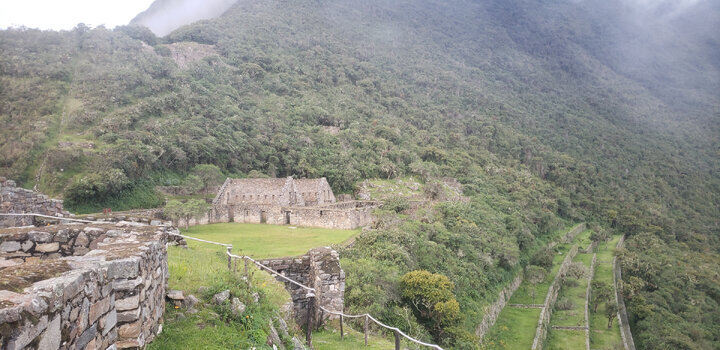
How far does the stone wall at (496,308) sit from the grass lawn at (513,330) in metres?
0.46

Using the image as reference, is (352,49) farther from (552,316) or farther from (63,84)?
(552,316)

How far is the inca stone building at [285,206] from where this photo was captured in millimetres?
30469

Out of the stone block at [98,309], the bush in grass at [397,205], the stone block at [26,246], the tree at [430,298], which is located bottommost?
the tree at [430,298]

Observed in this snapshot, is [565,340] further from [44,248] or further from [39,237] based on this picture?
[39,237]

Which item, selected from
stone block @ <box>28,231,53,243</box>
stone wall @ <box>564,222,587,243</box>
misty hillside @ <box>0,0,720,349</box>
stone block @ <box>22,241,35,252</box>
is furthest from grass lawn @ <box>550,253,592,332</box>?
stone block @ <box>22,241,35,252</box>

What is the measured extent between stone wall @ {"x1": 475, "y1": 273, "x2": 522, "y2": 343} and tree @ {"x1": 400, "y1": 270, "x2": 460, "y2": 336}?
680 centimetres

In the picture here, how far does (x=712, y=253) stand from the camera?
68.4 m

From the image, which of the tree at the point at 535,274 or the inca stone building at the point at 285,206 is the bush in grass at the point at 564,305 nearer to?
the tree at the point at 535,274

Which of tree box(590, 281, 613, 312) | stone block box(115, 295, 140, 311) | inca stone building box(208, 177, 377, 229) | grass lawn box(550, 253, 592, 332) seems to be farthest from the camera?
tree box(590, 281, 613, 312)

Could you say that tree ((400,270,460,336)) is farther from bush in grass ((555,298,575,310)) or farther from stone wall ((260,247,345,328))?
bush in grass ((555,298,575,310))

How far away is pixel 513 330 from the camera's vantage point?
106ft

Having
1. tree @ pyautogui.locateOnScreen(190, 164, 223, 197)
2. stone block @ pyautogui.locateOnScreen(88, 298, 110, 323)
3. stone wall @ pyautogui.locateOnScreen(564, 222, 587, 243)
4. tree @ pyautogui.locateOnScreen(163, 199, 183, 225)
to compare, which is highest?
tree @ pyautogui.locateOnScreen(190, 164, 223, 197)

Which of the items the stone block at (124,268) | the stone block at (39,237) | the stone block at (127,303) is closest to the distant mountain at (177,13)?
the stone block at (39,237)

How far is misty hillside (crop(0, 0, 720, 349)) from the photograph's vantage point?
121ft
